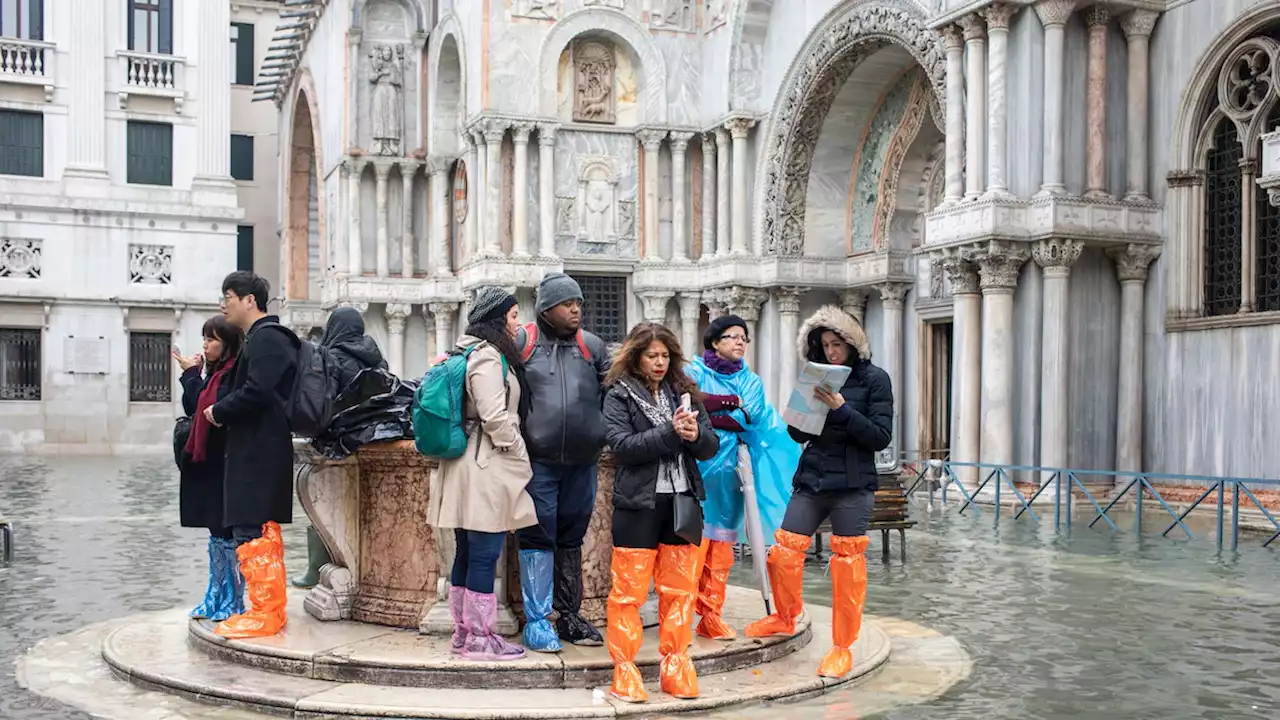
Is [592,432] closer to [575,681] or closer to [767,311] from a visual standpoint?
[575,681]

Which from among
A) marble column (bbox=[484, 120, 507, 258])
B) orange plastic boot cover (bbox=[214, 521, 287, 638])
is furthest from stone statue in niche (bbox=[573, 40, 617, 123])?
orange plastic boot cover (bbox=[214, 521, 287, 638])

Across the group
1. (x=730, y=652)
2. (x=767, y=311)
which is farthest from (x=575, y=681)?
(x=767, y=311)

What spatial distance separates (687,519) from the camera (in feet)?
22.1

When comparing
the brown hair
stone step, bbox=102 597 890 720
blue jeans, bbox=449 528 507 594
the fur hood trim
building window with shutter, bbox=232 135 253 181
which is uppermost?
building window with shutter, bbox=232 135 253 181

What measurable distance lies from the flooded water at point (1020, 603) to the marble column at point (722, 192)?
33.7 feet

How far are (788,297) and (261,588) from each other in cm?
1830

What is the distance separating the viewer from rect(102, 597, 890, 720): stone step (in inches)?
258

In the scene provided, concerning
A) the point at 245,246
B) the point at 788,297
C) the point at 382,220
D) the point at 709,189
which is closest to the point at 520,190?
the point at 709,189

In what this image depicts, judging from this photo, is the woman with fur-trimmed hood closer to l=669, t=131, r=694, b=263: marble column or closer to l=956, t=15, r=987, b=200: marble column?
l=956, t=15, r=987, b=200: marble column

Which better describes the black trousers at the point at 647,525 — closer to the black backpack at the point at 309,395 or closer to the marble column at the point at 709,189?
the black backpack at the point at 309,395

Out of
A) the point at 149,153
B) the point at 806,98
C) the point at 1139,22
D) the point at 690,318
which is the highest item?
the point at 149,153

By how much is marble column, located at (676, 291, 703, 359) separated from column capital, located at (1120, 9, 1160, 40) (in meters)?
11.2

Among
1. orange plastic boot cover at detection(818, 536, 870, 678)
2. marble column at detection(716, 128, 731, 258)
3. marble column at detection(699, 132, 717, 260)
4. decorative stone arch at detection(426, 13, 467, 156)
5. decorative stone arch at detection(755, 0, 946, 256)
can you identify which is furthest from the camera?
decorative stone arch at detection(426, 13, 467, 156)

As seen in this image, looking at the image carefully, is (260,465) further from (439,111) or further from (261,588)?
(439,111)
